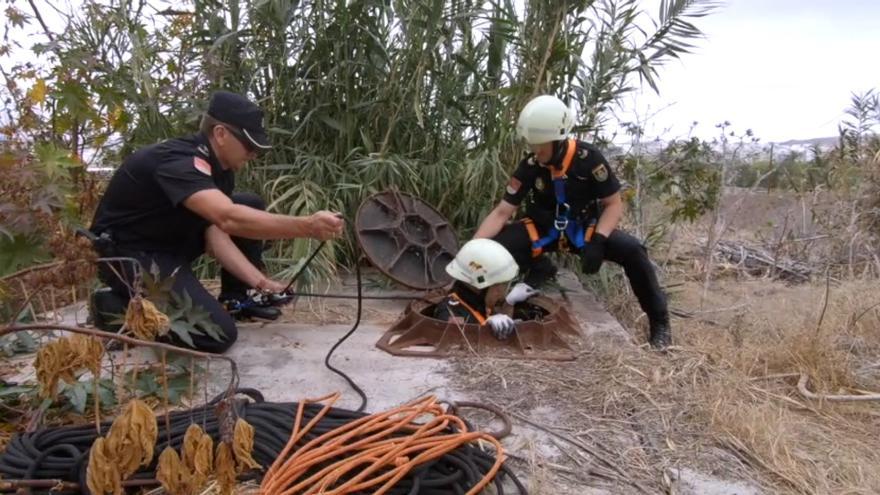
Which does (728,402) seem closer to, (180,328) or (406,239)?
(180,328)

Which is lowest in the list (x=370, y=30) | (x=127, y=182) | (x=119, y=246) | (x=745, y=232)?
(x=745, y=232)

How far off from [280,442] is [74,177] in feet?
11.2

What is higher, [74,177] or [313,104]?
[313,104]

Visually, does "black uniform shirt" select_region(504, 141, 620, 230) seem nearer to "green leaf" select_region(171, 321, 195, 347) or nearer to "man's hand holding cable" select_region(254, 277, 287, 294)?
"man's hand holding cable" select_region(254, 277, 287, 294)

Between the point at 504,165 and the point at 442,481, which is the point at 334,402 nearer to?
the point at 442,481

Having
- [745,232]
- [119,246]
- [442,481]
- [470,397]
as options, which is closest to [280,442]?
[442,481]

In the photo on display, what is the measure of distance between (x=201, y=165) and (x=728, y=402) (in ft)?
8.49

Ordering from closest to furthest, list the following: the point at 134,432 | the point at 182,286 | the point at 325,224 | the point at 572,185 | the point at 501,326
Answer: the point at 134,432
the point at 325,224
the point at 182,286
the point at 501,326
the point at 572,185

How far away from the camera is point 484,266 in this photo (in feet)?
13.2

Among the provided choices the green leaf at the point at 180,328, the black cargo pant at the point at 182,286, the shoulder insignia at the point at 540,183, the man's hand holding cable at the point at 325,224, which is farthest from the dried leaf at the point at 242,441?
the shoulder insignia at the point at 540,183

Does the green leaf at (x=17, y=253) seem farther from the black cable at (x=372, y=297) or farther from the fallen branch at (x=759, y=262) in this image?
the fallen branch at (x=759, y=262)

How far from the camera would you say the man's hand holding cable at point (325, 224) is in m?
3.13

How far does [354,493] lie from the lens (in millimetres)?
2205

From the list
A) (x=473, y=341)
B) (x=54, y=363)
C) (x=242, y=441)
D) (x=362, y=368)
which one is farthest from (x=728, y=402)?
(x=54, y=363)
